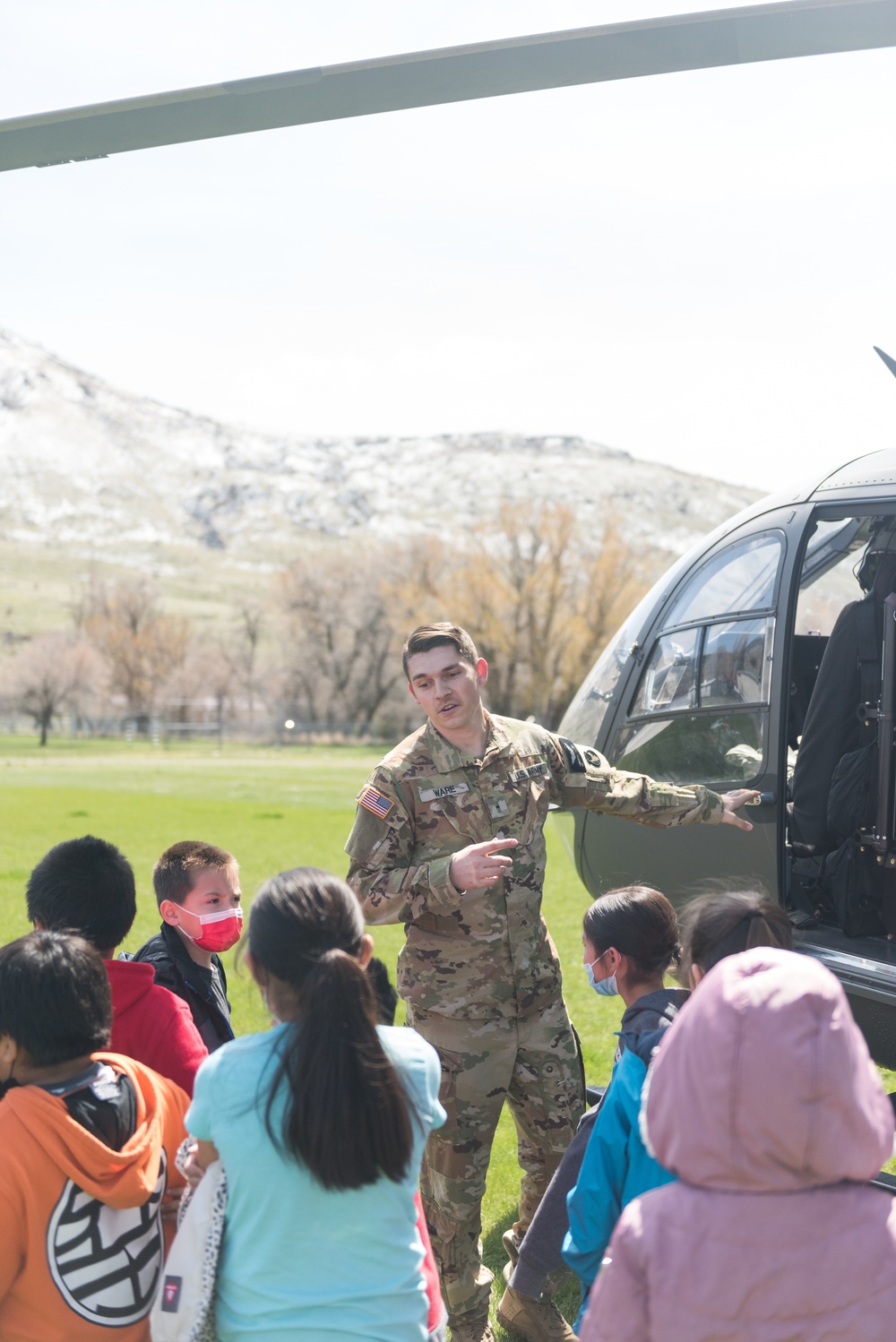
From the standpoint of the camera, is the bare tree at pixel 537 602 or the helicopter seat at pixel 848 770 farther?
the bare tree at pixel 537 602

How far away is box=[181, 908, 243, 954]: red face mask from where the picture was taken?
3307 mm

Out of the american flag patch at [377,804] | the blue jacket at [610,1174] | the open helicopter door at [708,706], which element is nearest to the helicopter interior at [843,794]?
the open helicopter door at [708,706]

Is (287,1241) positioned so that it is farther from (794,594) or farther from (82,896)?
(794,594)

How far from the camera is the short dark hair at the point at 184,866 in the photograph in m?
3.31

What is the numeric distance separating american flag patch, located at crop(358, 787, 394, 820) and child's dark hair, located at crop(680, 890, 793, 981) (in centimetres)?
119

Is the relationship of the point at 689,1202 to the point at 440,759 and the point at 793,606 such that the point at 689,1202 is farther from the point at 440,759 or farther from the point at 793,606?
the point at 793,606

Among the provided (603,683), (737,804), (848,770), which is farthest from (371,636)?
(737,804)

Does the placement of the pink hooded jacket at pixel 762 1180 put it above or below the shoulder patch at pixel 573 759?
below

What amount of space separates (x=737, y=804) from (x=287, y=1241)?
277 centimetres

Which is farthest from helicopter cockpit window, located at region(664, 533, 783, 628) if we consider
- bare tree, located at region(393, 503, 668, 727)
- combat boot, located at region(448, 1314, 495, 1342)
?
bare tree, located at region(393, 503, 668, 727)

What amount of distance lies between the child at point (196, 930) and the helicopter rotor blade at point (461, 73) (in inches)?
75.2

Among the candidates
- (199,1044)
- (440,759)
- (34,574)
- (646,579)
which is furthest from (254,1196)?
(34,574)

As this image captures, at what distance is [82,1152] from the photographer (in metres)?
2.09

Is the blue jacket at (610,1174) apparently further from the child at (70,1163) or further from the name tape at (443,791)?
the name tape at (443,791)
